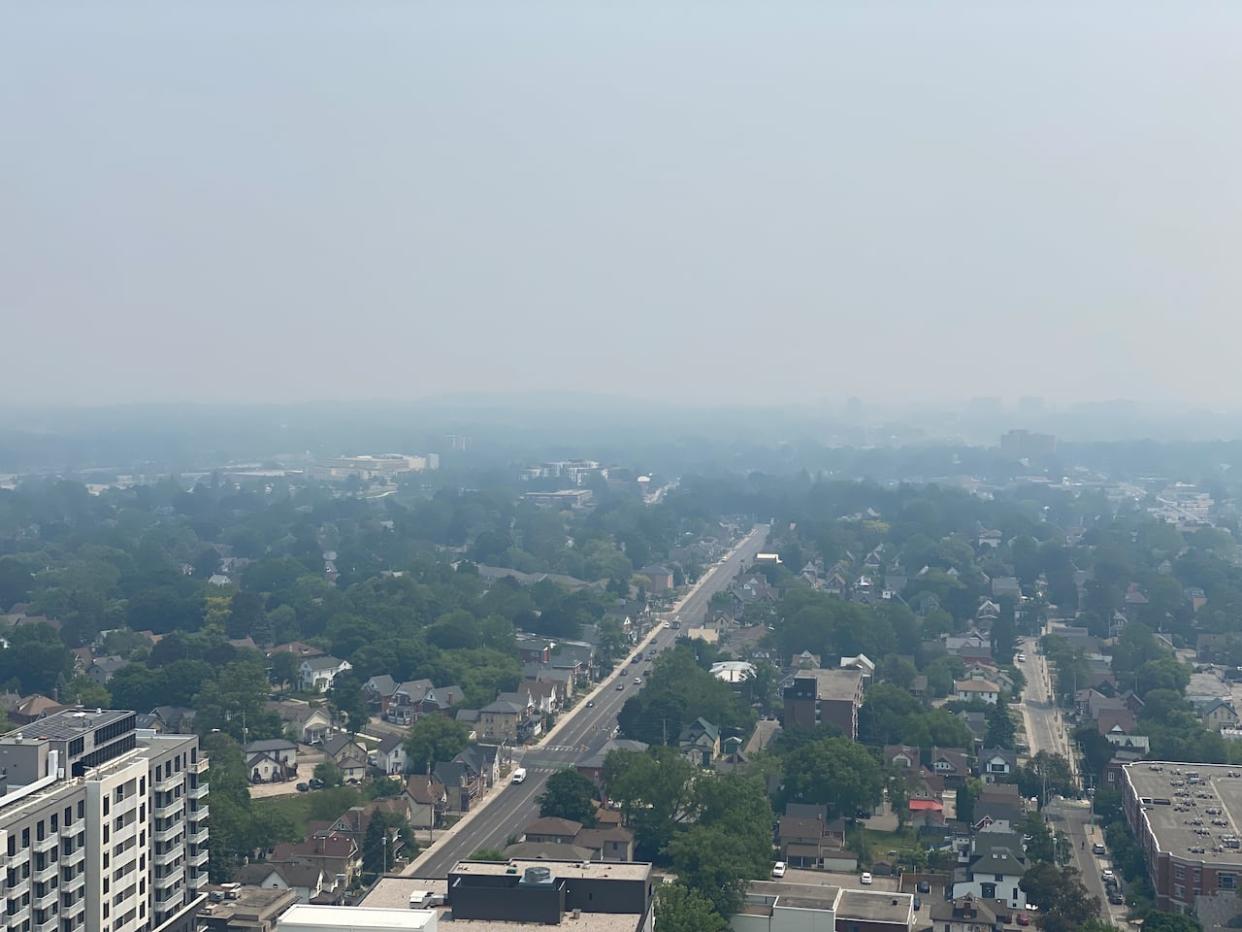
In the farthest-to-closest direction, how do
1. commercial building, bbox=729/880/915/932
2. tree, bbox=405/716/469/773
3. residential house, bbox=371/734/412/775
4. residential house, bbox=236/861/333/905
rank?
residential house, bbox=371/734/412/775
tree, bbox=405/716/469/773
residential house, bbox=236/861/333/905
commercial building, bbox=729/880/915/932

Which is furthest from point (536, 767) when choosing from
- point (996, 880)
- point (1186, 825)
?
point (1186, 825)

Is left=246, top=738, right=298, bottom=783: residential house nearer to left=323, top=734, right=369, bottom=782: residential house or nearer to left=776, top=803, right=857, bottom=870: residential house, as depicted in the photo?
left=323, top=734, right=369, bottom=782: residential house

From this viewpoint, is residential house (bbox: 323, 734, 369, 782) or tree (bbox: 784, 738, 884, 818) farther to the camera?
residential house (bbox: 323, 734, 369, 782)

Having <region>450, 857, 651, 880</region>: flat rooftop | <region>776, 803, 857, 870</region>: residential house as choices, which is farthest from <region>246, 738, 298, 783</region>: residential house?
<region>450, 857, 651, 880</region>: flat rooftop

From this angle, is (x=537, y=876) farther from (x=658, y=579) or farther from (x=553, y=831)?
(x=658, y=579)

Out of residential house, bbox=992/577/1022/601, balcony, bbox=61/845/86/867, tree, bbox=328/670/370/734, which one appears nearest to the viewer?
balcony, bbox=61/845/86/867

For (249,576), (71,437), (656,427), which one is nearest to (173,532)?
(249,576)

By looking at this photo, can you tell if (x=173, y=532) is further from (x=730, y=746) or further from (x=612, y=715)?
(x=730, y=746)

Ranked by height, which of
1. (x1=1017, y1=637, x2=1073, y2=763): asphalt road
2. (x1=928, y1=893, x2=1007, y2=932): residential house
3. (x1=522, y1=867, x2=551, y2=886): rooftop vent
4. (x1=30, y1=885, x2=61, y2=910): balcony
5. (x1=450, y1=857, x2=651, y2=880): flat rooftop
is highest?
(x1=30, y1=885, x2=61, y2=910): balcony
